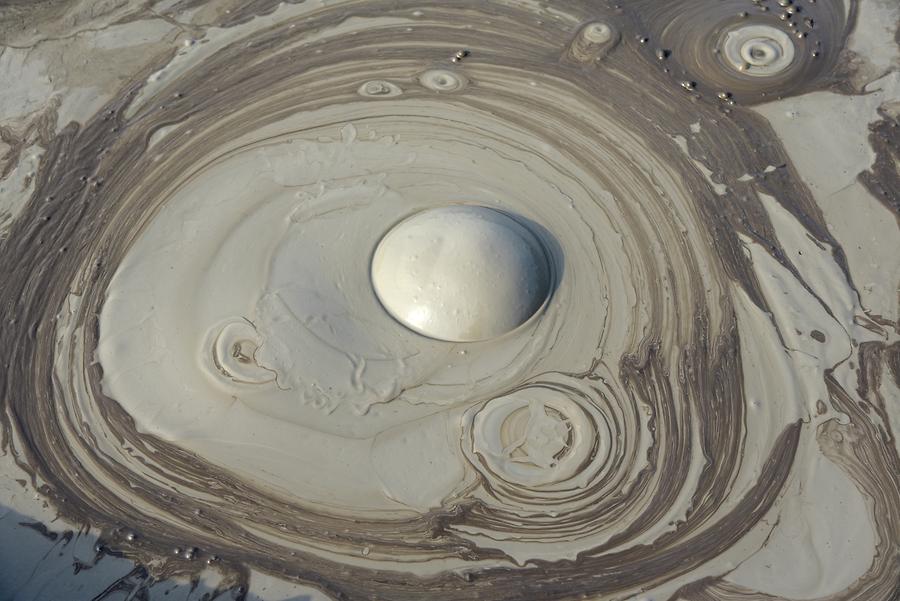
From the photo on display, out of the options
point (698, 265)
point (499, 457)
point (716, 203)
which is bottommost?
point (499, 457)

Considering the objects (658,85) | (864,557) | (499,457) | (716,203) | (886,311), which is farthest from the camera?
(658,85)

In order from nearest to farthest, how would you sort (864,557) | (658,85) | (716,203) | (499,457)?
(864,557) < (499,457) < (716,203) < (658,85)

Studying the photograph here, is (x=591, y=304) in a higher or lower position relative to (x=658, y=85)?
lower

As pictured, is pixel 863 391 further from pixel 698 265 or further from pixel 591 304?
pixel 591 304

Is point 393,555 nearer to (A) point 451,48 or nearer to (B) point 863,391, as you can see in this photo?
(B) point 863,391

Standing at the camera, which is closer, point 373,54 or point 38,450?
point 38,450

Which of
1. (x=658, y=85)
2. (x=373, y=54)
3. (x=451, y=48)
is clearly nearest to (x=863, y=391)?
(x=658, y=85)
